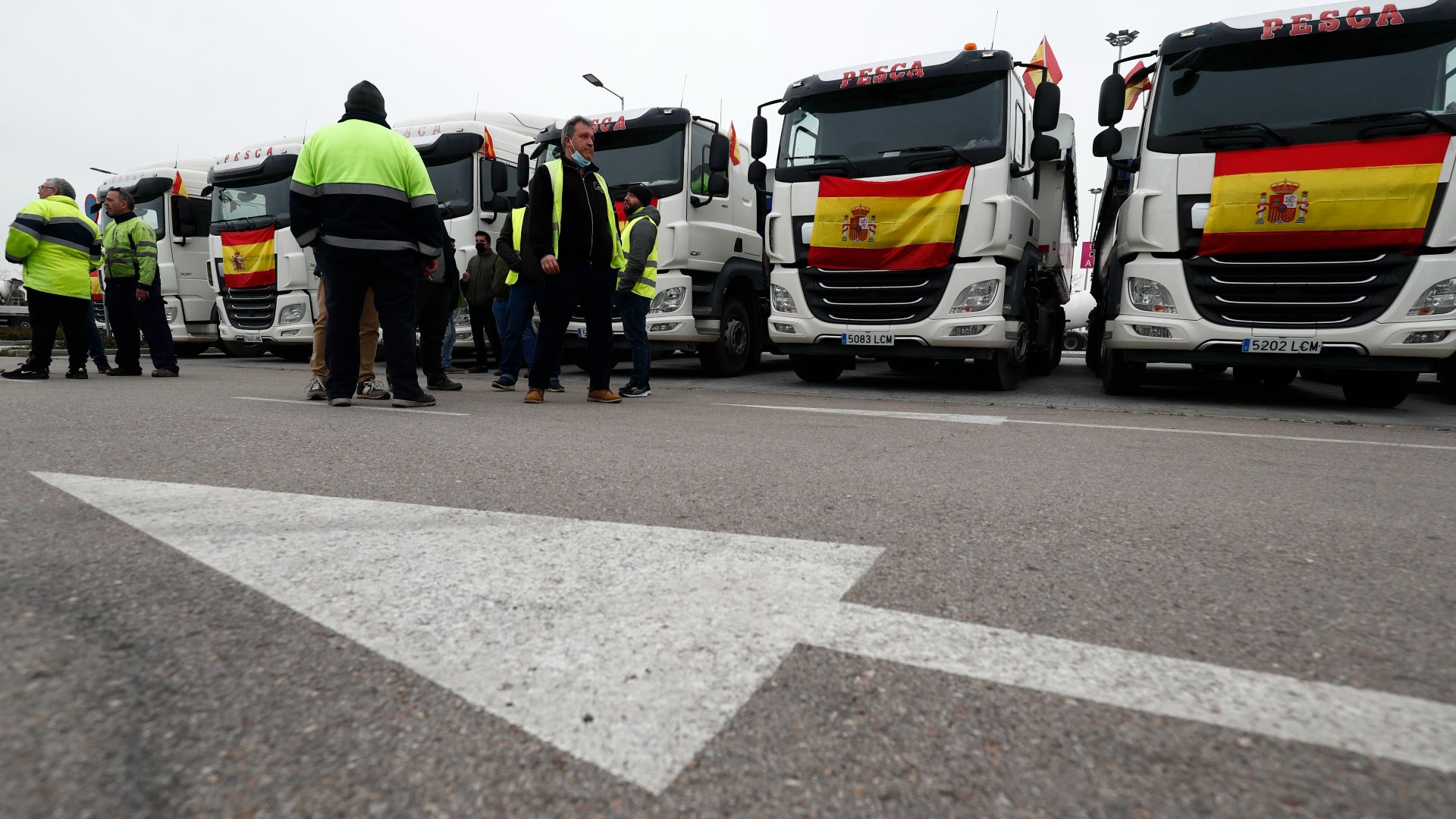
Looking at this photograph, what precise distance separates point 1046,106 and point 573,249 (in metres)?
4.10

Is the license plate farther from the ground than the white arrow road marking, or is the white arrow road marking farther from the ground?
the license plate

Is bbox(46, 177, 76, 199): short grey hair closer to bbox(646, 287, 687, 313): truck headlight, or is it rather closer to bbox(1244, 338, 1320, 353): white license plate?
bbox(646, 287, 687, 313): truck headlight

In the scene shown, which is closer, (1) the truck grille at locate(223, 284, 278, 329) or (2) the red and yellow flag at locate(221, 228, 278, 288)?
(2) the red and yellow flag at locate(221, 228, 278, 288)

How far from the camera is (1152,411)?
20.6 ft

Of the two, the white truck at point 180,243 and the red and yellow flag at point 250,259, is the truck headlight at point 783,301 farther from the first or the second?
the white truck at point 180,243

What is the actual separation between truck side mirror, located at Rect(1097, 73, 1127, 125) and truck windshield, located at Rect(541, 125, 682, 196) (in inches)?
157

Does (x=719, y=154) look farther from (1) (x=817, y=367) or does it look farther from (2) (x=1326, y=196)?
(2) (x=1326, y=196)

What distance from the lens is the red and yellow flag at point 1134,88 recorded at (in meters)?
6.86

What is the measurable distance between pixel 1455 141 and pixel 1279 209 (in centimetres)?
111

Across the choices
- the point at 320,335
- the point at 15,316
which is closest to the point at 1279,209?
the point at 320,335

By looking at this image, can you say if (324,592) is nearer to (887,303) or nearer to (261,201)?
(887,303)

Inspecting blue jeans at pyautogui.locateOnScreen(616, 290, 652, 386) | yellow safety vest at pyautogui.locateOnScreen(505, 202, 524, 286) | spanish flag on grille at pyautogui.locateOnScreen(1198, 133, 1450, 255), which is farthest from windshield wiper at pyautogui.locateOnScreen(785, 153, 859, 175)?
spanish flag on grille at pyautogui.locateOnScreen(1198, 133, 1450, 255)

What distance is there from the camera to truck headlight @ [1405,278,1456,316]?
5.86m

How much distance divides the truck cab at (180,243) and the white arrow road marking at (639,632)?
42.3 ft
